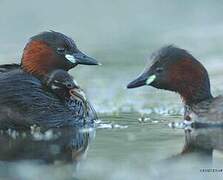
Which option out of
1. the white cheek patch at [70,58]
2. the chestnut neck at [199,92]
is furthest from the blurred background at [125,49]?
the white cheek patch at [70,58]

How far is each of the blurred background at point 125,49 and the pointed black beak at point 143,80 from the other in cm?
48

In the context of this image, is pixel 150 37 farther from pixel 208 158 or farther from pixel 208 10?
pixel 208 158

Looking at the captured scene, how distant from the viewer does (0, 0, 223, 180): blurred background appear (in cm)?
1215

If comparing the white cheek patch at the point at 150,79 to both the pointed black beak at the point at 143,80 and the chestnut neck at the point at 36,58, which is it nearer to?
the pointed black beak at the point at 143,80

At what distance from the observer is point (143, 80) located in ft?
47.1

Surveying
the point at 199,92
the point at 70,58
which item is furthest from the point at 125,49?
the point at 199,92

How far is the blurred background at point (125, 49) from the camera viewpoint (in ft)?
39.9

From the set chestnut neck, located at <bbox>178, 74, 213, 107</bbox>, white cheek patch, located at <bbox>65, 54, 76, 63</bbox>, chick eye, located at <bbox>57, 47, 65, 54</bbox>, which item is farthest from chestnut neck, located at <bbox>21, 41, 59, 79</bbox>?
chestnut neck, located at <bbox>178, 74, 213, 107</bbox>

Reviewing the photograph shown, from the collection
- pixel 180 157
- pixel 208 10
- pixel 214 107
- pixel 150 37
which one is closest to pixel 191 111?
pixel 214 107

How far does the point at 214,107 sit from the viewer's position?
13781 mm

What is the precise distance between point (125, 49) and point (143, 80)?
26.0ft

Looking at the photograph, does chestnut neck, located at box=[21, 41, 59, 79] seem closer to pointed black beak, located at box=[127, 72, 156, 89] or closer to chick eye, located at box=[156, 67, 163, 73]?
pointed black beak, located at box=[127, 72, 156, 89]

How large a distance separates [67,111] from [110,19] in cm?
1131

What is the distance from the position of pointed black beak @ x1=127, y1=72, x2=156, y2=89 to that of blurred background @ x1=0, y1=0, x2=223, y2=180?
1.56 feet
